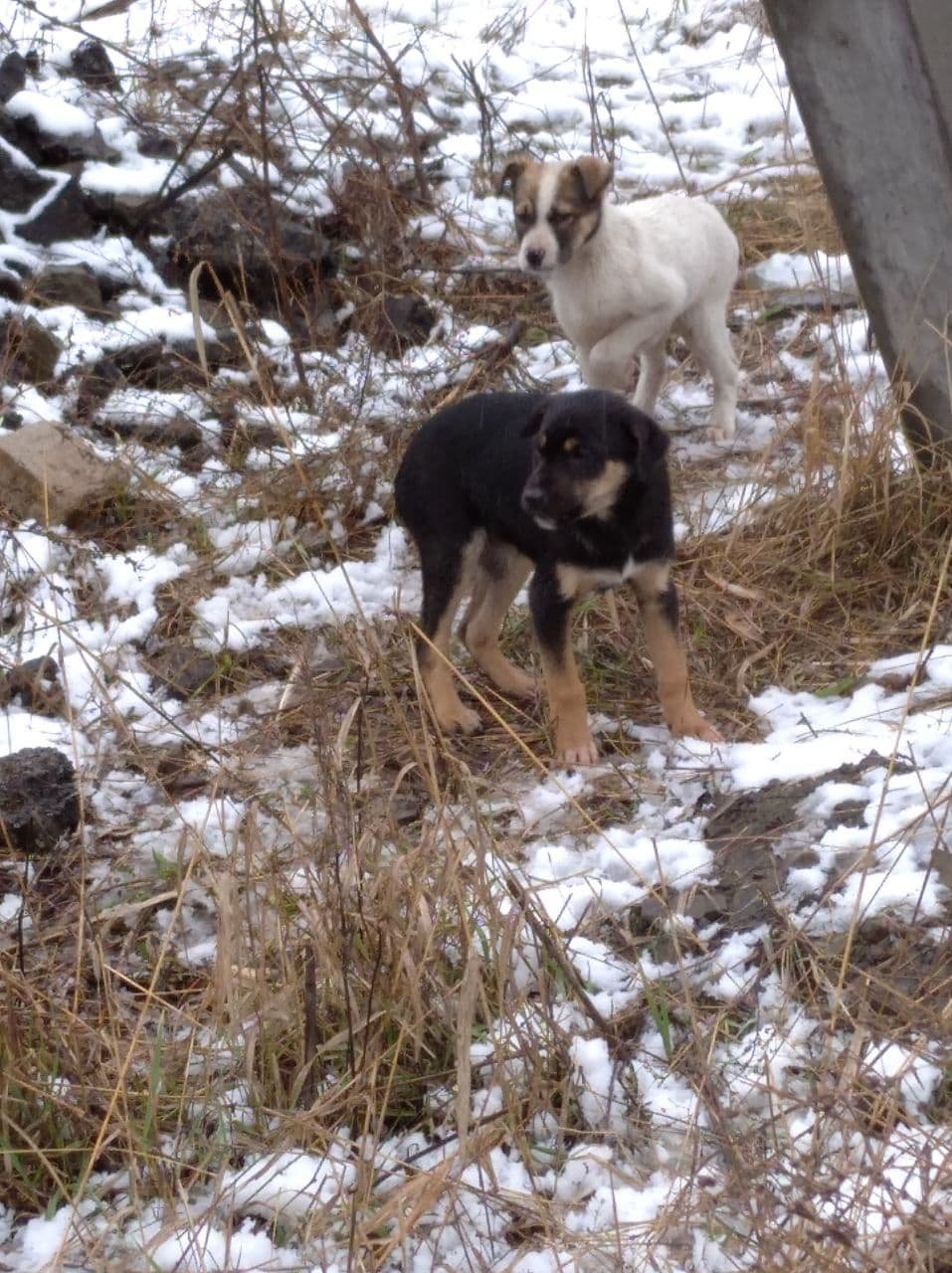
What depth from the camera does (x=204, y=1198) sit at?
109 inches

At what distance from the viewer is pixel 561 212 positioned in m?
5.95

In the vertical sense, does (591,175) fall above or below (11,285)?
below

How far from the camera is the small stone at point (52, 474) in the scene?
5.76 meters

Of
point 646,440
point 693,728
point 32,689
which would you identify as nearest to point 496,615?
point 693,728

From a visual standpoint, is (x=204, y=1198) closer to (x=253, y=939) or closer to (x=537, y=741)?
(x=253, y=939)

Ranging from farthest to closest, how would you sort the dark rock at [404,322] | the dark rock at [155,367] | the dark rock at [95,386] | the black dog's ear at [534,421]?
the dark rock at [404,322] < the dark rock at [155,367] < the dark rock at [95,386] < the black dog's ear at [534,421]

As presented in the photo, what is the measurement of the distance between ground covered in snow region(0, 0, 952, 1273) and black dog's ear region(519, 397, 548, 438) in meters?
0.66

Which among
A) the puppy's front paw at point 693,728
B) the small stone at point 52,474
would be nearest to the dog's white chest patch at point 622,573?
the puppy's front paw at point 693,728

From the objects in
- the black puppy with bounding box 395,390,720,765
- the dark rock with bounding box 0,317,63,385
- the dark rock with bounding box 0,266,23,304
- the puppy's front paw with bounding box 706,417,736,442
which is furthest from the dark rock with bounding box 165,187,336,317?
the black puppy with bounding box 395,390,720,765

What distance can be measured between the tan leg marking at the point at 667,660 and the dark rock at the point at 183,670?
4.78 feet

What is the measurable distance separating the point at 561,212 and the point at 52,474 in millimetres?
2239

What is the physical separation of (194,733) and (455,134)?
552cm

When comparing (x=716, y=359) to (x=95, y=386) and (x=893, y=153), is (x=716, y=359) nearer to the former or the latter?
(x=893, y=153)

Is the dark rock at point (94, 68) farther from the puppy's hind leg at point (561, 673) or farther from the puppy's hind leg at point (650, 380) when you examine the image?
the puppy's hind leg at point (561, 673)
